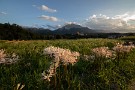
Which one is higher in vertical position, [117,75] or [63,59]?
[63,59]

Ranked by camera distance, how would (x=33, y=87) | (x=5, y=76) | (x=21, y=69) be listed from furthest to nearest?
(x=21, y=69), (x=5, y=76), (x=33, y=87)

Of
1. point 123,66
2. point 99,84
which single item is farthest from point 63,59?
point 123,66

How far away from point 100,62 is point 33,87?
3.54 meters

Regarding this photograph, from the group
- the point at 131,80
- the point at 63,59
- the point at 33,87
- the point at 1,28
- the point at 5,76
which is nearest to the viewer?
the point at 63,59

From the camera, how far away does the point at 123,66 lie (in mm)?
12188

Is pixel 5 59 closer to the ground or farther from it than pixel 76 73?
farther from it

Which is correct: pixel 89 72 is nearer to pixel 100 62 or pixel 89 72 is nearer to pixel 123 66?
pixel 100 62

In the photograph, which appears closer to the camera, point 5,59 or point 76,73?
point 5,59

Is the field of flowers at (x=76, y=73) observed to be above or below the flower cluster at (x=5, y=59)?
below

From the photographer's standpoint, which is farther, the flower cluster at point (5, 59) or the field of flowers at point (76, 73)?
the field of flowers at point (76, 73)

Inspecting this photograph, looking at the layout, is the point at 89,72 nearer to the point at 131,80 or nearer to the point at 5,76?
the point at 131,80

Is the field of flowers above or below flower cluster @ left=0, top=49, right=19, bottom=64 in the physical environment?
below

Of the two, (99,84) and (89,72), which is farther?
(89,72)

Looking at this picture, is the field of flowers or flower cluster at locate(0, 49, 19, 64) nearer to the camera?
flower cluster at locate(0, 49, 19, 64)
